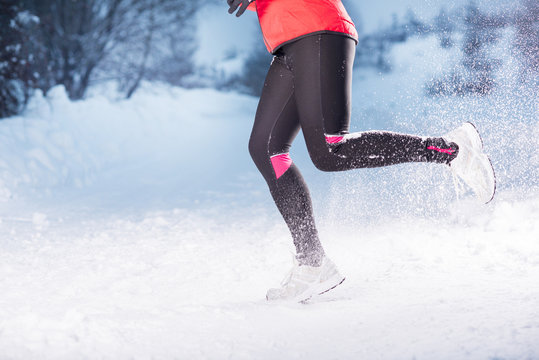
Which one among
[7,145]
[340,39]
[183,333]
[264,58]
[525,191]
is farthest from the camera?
[264,58]

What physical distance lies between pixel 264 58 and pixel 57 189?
12.2 m

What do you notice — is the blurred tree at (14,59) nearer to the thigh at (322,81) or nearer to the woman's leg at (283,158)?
the woman's leg at (283,158)

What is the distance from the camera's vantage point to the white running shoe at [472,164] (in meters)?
2.26

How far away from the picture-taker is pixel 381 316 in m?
1.76

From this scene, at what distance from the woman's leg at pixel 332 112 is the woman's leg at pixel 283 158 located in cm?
12

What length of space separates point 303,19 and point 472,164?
1.00 metres

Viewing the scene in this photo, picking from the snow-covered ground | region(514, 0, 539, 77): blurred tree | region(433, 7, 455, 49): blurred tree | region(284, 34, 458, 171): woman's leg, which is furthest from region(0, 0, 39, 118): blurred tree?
region(284, 34, 458, 171): woman's leg

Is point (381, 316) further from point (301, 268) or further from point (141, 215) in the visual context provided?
point (141, 215)

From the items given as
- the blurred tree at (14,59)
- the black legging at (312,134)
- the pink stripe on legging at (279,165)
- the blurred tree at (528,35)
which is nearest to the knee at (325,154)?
the black legging at (312,134)

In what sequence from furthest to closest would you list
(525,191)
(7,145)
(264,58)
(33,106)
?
(264,58), (33,106), (7,145), (525,191)

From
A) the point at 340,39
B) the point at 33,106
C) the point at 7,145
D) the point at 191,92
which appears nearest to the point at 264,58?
the point at 191,92

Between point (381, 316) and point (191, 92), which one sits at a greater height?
point (381, 316)

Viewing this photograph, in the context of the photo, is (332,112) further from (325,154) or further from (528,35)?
(528,35)

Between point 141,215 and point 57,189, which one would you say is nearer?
point 141,215
